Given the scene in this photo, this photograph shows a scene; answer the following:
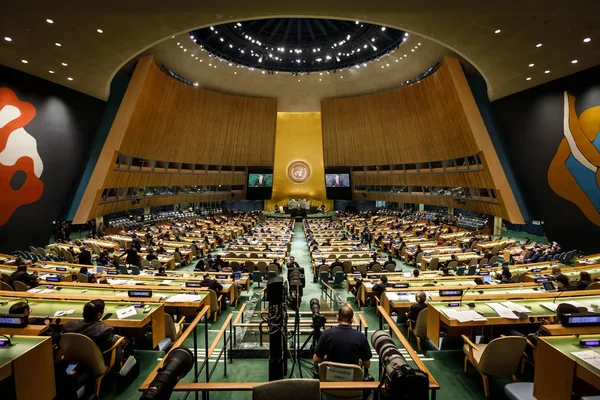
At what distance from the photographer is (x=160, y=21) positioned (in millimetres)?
12430

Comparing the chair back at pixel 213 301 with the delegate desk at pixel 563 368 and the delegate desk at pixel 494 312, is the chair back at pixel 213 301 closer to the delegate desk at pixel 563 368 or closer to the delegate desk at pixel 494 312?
the delegate desk at pixel 494 312

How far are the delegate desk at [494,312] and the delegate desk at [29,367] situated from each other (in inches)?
198

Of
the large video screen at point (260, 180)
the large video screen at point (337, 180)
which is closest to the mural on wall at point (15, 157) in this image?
the large video screen at point (260, 180)

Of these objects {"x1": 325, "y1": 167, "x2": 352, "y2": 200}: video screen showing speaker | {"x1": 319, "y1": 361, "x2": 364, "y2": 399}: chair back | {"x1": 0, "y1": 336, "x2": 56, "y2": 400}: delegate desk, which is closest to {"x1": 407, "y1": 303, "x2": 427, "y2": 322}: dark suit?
{"x1": 319, "y1": 361, "x2": 364, "y2": 399}: chair back

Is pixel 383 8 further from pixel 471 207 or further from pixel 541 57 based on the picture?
pixel 471 207

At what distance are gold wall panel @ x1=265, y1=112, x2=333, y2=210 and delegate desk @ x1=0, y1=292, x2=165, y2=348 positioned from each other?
34.1 m

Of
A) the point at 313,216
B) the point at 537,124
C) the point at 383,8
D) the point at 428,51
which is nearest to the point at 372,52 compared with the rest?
the point at 428,51

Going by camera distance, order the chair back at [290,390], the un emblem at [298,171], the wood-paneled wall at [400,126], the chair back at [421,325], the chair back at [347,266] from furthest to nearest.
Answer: the un emblem at [298,171]
the wood-paneled wall at [400,126]
the chair back at [347,266]
the chair back at [421,325]
the chair back at [290,390]

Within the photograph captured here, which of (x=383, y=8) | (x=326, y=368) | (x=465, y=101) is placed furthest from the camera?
(x=465, y=101)

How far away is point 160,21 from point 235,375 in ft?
43.3

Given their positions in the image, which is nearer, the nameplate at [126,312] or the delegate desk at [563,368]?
the delegate desk at [563,368]

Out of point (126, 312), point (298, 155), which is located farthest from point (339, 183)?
point (126, 312)

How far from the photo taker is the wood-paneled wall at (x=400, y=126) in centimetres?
2164

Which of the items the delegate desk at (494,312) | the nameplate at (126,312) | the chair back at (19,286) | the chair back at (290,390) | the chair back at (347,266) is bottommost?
the chair back at (347,266)
